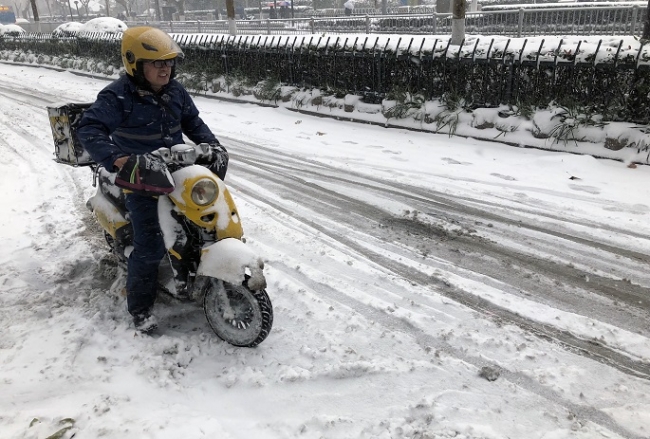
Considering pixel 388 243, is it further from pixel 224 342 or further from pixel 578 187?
pixel 578 187

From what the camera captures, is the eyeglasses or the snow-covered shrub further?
the snow-covered shrub

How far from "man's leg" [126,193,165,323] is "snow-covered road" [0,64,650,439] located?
0.21 meters

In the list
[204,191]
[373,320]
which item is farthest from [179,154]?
[373,320]

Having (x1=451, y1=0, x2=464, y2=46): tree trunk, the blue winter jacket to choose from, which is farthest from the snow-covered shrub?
the blue winter jacket

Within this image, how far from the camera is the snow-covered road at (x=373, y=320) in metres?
2.74

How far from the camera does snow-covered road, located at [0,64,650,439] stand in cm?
274

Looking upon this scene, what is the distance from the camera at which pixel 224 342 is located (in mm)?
3375

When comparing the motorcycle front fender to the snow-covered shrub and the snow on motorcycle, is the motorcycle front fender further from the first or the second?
the snow-covered shrub

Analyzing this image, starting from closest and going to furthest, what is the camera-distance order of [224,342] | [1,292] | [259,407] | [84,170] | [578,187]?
[259,407] → [224,342] → [1,292] → [578,187] → [84,170]

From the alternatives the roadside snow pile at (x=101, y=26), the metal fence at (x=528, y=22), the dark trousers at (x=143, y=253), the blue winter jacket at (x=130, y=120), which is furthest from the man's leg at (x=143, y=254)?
the roadside snow pile at (x=101, y=26)

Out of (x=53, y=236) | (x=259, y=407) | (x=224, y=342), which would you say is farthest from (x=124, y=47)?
(x=53, y=236)

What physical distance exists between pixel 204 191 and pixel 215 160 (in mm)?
300

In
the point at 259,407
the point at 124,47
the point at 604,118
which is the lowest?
the point at 259,407

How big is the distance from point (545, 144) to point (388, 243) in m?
4.29
